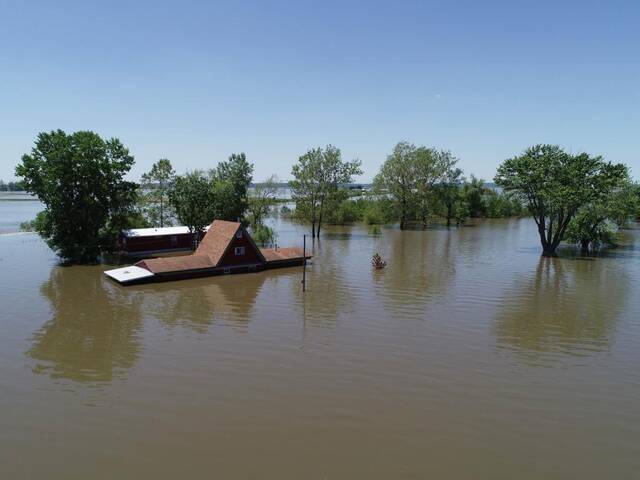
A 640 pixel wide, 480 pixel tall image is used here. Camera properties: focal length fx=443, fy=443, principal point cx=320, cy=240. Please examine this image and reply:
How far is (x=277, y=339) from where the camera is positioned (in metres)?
21.6

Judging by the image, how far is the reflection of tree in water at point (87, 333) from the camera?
18.3 meters

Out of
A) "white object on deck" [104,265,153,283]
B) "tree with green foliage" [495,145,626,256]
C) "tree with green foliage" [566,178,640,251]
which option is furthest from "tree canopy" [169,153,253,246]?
"tree with green foliage" [566,178,640,251]

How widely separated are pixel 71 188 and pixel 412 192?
54.5m

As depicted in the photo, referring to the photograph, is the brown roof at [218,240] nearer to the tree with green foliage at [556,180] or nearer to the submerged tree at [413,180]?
the tree with green foliage at [556,180]

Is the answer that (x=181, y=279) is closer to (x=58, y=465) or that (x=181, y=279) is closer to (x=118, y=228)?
(x=118, y=228)

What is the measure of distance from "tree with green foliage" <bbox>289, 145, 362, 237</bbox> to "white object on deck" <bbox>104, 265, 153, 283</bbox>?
33930mm

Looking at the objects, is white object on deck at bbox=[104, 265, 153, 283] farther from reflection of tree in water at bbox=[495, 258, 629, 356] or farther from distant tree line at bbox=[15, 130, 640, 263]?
reflection of tree in water at bbox=[495, 258, 629, 356]

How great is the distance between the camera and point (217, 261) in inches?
1455

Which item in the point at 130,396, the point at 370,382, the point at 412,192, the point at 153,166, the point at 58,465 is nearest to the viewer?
the point at 58,465

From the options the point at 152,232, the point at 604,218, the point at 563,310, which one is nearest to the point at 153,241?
the point at 152,232

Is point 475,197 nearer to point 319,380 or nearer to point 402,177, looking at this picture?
point 402,177

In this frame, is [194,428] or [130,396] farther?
[130,396]

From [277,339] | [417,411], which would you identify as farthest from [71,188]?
[417,411]

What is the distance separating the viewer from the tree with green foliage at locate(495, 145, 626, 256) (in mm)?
44906
